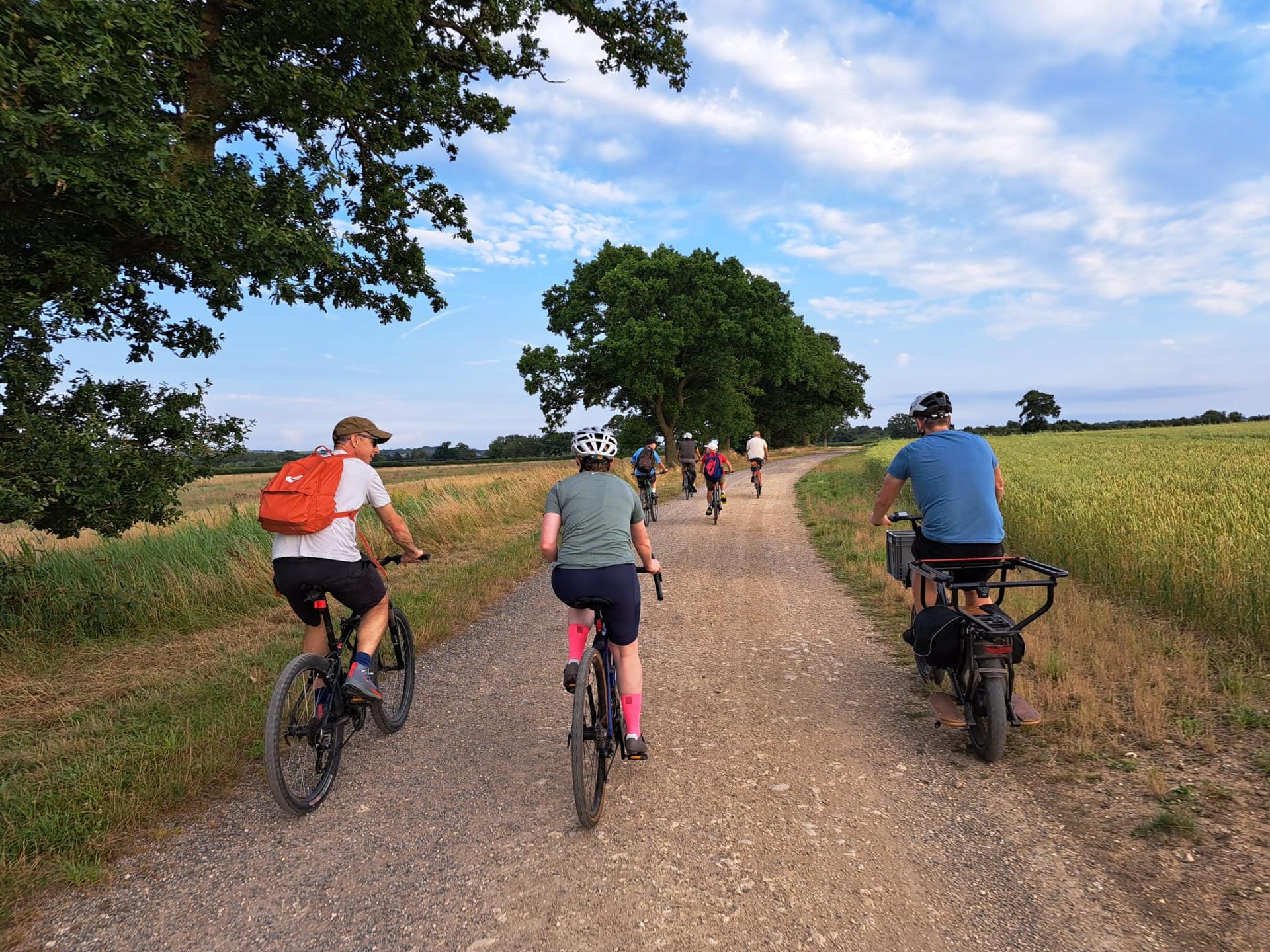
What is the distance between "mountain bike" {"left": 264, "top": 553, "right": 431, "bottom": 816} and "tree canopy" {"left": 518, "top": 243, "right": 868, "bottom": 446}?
2729cm

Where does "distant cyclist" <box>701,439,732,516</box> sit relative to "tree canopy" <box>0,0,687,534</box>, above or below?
below

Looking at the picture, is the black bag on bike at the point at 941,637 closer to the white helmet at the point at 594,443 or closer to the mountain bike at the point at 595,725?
the mountain bike at the point at 595,725

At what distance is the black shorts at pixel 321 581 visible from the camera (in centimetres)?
382

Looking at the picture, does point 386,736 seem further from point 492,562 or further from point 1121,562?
point 1121,562

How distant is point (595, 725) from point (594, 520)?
113cm

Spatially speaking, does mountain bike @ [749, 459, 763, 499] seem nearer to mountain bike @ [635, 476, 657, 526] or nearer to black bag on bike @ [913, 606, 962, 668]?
mountain bike @ [635, 476, 657, 526]

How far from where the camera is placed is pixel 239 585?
8430 millimetres

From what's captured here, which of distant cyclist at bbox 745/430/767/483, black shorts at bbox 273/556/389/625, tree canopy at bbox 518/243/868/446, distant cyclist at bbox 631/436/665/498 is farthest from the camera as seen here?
tree canopy at bbox 518/243/868/446

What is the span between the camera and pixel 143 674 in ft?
19.7

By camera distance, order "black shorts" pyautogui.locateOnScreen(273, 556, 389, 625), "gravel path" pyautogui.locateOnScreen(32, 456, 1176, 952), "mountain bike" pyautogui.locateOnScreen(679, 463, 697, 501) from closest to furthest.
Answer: "gravel path" pyautogui.locateOnScreen(32, 456, 1176, 952), "black shorts" pyautogui.locateOnScreen(273, 556, 389, 625), "mountain bike" pyautogui.locateOnScreen(679, 463, 697, 501)

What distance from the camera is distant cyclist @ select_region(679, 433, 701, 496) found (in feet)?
63.0

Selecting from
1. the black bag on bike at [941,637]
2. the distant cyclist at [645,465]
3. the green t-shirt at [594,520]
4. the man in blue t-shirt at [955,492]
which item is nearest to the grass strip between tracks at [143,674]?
the green t-shirt at [594,520]

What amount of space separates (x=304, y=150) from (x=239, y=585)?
548cm

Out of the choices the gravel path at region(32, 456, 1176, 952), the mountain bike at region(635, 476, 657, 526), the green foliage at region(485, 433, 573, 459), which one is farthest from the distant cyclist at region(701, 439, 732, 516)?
the green foliage at region(485, 433, 573, 459)
